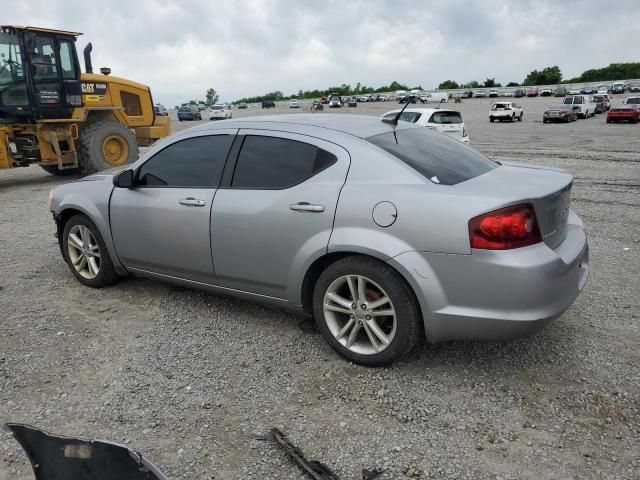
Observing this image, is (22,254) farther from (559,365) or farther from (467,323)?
(559,365)

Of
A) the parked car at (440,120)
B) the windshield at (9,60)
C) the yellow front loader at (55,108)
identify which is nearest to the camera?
the windshield at (9,60)

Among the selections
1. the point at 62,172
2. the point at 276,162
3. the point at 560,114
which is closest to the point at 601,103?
the point at 560,114

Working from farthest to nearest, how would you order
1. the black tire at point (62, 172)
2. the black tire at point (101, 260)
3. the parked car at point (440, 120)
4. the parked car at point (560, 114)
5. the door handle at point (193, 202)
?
the parked car at point (560, 114), the parked car at point (440, 120), the black tire at point (62, 172), the black tire at point (101, 260), the door handle at point (193, 202)

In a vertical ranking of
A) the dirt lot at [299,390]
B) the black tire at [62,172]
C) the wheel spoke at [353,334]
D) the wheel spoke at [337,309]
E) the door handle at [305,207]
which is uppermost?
the door handle at [305,207]

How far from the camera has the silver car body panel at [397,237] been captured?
2.86 metres

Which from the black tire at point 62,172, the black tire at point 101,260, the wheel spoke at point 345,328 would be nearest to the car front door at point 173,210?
the black tire at point 101,260

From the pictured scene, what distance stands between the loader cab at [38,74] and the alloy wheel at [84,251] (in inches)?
285

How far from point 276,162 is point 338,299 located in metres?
1.08

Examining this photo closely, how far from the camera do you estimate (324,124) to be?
146 inches

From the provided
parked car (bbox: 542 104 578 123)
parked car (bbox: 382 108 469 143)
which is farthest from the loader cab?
parked car (bbox: 542 104 578 123)

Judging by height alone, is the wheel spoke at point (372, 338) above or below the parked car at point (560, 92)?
below

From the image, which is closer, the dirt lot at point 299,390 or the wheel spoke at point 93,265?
the dirt lot at point 299,390

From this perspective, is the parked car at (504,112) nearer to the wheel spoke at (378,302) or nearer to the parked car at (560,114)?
the parked car at (560,114)

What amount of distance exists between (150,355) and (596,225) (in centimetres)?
600
